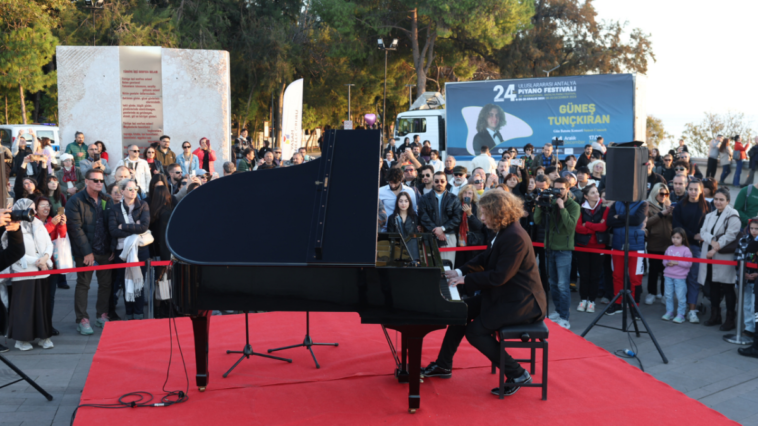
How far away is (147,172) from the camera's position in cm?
1130

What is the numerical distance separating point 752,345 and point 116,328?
712 cm

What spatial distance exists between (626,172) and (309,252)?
421cm

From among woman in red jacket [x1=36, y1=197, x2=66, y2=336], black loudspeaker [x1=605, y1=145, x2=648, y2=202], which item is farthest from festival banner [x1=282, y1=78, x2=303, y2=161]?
black loudspeaker [x1=605, y1=145, x2=648, y2=202]

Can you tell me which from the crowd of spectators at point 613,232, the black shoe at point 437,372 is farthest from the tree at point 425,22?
the black shoe at point 437,372

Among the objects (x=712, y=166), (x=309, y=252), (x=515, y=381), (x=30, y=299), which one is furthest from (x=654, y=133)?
(x=309, y=252)

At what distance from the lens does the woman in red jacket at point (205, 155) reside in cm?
1277

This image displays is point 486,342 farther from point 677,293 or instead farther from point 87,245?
→ point 87,245

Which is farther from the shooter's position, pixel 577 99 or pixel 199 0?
pixel 199 0

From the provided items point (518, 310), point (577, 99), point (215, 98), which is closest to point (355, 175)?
point (518, 310)

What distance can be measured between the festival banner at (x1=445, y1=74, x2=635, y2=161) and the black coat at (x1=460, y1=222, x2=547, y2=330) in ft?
45.8

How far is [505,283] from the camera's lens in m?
4.96

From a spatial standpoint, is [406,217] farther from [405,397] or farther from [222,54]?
[222,54]

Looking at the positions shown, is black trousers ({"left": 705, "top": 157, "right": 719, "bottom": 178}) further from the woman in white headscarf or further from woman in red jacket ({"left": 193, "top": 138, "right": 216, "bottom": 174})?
the woman in white headscarf

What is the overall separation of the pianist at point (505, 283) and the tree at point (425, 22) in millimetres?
27968
